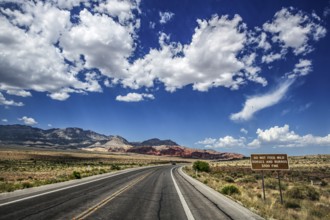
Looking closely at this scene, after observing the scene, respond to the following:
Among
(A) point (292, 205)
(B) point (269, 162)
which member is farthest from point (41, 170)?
(A) point (292, 205)

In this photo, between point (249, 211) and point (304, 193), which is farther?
point (304, 193)

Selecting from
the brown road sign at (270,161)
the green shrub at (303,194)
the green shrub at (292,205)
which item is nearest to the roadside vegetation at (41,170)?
the brown road sign at (270,161)

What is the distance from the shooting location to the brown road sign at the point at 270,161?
1667 centimetres

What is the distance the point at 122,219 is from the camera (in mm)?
9766

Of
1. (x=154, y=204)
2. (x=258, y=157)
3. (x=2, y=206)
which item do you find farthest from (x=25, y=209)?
(x=258, y=157)

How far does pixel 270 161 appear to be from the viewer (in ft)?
56.1

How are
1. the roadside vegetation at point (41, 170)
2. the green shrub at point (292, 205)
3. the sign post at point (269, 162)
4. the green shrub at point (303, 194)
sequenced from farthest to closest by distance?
the roadside vegetation at point (41, 170) → the green shrub at point (303, 194) → the sign post at point (269, 162) → the green shrub at point (292, 205)

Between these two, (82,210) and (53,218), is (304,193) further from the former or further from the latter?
(53,218)

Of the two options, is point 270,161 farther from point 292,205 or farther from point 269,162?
point 292,205

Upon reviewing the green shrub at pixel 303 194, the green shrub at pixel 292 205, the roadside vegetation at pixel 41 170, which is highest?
the roadside vegetation at pixel 41 170

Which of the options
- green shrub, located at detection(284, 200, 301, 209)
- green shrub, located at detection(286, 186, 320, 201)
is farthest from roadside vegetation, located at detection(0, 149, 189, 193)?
green shrub, located at detection(286, 186, 320, 201)

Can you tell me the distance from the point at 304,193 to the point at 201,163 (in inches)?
1506

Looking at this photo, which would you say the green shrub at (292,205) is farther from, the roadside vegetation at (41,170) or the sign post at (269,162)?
the roadside vegetation at (41,170)

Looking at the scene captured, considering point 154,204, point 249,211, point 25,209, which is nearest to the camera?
point 25,209
